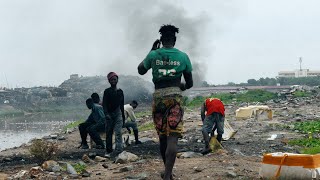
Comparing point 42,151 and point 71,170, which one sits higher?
point 42,151

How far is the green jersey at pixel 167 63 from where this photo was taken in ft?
14.6

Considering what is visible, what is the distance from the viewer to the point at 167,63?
4.45 m

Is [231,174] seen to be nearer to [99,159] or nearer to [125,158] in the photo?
[125,158]

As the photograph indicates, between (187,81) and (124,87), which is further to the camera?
(124,87)

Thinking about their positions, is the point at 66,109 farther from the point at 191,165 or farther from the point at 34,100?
the point at 191,165

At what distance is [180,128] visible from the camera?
4.38 meters

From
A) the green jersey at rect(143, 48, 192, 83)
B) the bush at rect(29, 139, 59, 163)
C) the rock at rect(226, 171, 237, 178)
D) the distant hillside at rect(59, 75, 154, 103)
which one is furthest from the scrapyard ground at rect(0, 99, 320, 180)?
the distant hillside at rect(59, 75, 154, 103)

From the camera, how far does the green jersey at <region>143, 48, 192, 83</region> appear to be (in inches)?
176

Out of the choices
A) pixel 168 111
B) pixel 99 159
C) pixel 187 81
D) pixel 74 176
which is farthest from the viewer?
pixel 99 159

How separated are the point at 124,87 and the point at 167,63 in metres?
36.3

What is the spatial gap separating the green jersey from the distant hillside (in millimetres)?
29911

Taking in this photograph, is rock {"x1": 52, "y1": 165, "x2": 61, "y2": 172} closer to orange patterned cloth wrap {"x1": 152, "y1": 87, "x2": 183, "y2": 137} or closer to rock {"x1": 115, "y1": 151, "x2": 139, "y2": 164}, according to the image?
rock {"x1": 115, "y1": 151, "x2": 139, "y2": 164}

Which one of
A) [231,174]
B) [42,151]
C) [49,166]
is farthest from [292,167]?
[42,151]

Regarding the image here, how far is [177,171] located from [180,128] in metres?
0.96
